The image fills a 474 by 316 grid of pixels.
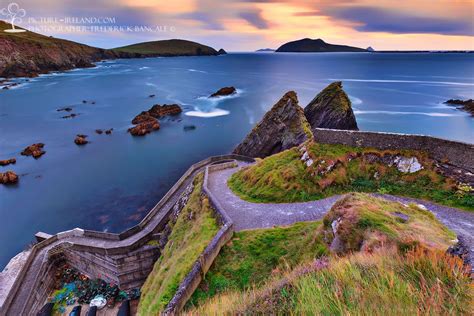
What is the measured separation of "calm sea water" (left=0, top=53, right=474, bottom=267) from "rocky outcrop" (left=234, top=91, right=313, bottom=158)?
9.28m

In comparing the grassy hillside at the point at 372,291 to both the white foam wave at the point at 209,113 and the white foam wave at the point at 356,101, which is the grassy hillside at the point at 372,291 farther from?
the white foam wave at the point at 356,101

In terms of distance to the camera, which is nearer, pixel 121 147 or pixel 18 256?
pixel 18 256

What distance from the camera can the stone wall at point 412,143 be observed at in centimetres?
1501

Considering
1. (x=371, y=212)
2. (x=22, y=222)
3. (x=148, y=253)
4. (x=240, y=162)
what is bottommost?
(x=22, y=222)

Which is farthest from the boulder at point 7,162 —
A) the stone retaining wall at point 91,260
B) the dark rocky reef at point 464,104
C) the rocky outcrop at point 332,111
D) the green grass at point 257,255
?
the dark rocky reef at point 464,104

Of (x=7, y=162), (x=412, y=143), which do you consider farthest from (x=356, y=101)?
(x=7, y=162)

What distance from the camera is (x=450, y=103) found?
71625mm

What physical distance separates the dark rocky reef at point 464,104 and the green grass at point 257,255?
234ft

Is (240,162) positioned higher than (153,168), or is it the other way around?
(240,162)

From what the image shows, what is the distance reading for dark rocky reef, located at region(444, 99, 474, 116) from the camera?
2549 inches

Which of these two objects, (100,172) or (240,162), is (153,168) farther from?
(240,162)

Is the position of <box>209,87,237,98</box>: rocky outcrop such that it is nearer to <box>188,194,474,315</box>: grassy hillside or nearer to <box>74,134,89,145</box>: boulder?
<box>74,134,89,145</box>: boulder

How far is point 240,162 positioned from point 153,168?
1721cm

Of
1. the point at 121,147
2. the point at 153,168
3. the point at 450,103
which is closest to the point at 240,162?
the point at 153,168
